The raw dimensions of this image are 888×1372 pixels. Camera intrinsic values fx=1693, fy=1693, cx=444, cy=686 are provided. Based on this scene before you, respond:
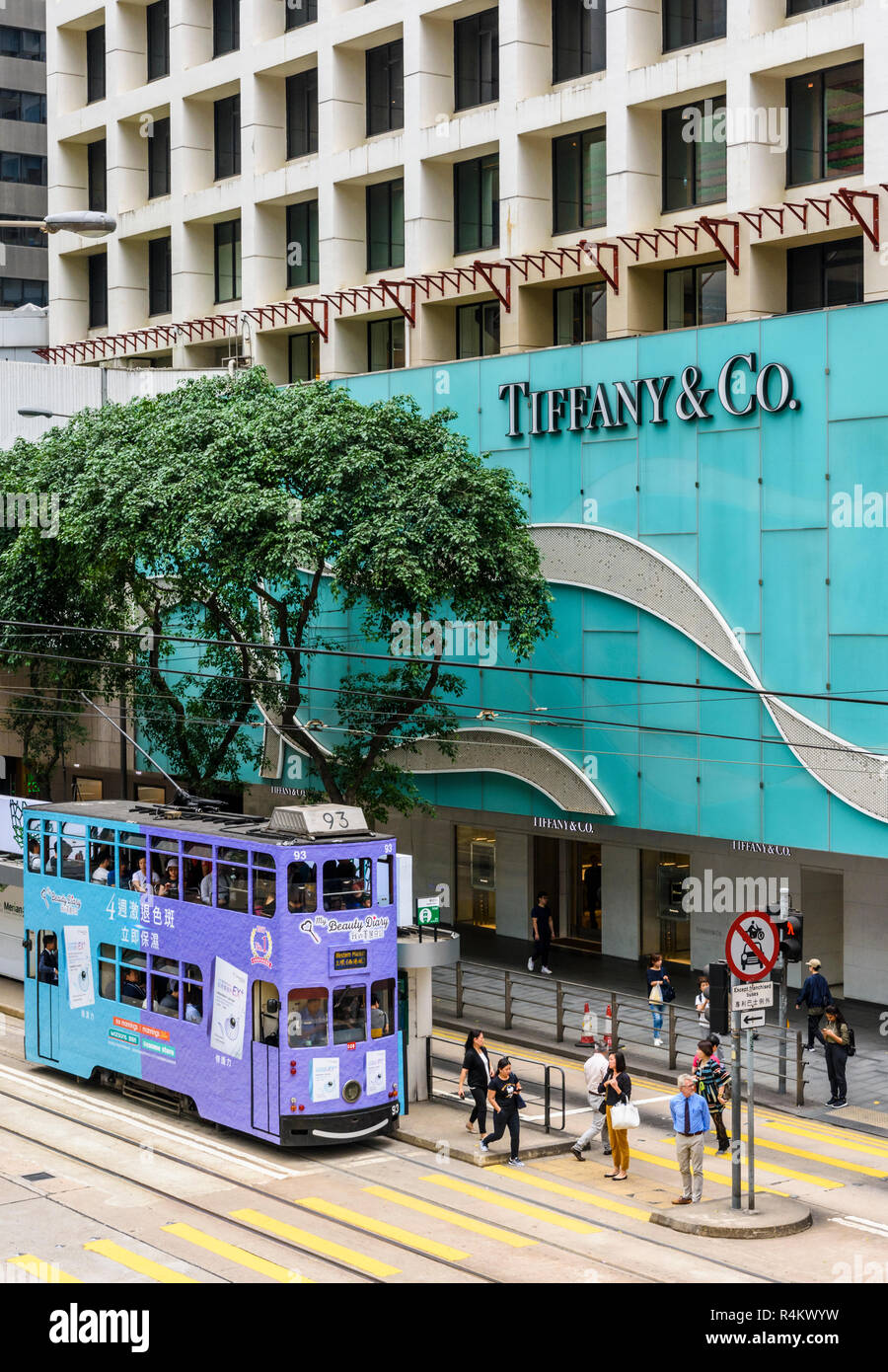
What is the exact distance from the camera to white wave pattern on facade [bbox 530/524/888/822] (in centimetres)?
2539

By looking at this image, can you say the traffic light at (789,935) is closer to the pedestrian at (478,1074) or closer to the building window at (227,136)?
the pedestrian at (478,1074)

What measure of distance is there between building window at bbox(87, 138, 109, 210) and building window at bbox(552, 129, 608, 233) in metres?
18.0

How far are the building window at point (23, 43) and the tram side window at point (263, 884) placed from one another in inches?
2154

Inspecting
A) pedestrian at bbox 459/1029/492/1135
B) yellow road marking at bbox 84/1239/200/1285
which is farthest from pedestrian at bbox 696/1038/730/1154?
yellow road marking at bbox 84/1239/200/1285

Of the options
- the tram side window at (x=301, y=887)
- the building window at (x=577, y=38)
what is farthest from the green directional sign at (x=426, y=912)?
the building window at (x=577, y=38)

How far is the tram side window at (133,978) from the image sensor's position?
72.0 feet

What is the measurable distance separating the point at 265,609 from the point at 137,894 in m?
11.7

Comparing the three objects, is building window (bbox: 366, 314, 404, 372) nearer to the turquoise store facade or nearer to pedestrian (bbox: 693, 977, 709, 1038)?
the turquoise store facade

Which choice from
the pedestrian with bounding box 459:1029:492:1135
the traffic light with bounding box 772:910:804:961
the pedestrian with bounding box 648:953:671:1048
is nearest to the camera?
the pedestrian with bounding box 459:1029:492:1135

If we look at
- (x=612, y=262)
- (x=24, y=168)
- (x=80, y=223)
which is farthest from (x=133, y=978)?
(x=24, y=168)

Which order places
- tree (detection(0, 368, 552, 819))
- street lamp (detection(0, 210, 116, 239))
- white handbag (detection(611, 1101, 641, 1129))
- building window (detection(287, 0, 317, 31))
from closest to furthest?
street lamp (detection(0, 210, 116, 239)), white handbag (detection(611, 1101, 641, 1129)), tree (detection(0, 368, 552, 819)), building window (detection(287, 0, 317, 31))

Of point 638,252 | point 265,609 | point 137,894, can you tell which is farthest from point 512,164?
point 137,894

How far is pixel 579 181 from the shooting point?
33531 mm
